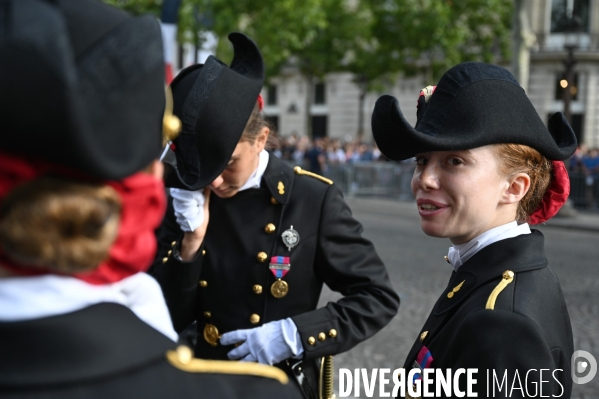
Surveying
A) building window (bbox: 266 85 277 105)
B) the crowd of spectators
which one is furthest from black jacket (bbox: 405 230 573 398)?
building window (bbox: 266 85 277 105)

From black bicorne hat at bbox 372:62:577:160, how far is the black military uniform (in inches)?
31.9

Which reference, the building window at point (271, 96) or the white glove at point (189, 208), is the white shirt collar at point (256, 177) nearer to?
the white glove at point (189, 208)

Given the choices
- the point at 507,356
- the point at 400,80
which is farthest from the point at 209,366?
the point at 400,80

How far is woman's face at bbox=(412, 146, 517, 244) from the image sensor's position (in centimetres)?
216

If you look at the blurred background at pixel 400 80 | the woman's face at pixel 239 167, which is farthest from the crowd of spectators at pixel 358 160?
Answer: the woman's face at pixel 239 167

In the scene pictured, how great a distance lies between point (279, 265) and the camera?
2.90m

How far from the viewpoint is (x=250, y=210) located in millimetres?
3012

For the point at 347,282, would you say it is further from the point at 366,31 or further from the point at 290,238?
the point at 366,31

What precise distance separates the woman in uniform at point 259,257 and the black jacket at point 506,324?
643 millimetres

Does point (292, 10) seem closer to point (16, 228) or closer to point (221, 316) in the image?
point (221, 316)

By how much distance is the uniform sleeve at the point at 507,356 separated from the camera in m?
1.76

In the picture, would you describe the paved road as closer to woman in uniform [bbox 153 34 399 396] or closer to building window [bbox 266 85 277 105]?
woman in uniform [bbox 153 34 399 396]

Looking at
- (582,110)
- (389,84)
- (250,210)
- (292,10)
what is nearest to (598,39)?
(582,110)

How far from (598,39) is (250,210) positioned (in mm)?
33987
